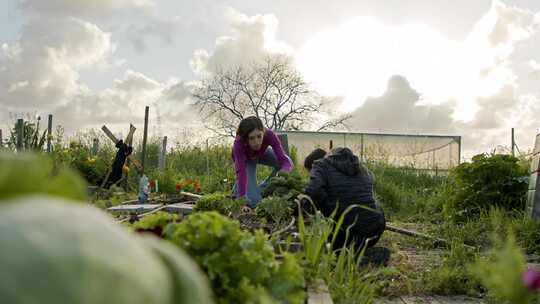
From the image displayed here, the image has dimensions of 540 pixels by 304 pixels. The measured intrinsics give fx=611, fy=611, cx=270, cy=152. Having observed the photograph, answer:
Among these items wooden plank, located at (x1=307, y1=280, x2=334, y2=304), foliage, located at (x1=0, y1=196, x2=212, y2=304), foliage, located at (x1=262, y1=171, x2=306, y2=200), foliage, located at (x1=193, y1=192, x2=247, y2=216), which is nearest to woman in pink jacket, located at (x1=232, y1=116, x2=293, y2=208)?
foliage, located at (x1=262, y1=171, x2=306, y2=200)

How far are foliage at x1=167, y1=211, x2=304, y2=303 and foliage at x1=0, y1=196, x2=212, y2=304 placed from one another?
80cm

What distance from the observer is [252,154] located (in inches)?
314

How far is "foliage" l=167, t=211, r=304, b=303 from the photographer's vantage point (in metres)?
1.52

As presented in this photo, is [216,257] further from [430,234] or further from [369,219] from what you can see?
[430,234]

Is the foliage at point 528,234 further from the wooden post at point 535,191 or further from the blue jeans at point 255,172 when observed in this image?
the blue jeans at point 255,172

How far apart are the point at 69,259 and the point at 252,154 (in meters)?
7.36

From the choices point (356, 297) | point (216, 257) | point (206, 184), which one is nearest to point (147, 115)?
point (206, 184)

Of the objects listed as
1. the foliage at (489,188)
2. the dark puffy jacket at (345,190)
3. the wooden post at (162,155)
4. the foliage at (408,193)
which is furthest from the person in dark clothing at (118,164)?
the dark puffy jacket at (345,190)

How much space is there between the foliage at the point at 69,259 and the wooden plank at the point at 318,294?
4.87 ft

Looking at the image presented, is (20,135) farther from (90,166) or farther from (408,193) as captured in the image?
(408,193)

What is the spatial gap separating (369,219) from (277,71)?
88.3 feet

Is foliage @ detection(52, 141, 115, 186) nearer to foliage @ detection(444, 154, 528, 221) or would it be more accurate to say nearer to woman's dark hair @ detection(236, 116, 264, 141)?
woman's dark hair @ detection(236, 116, 264, 141)

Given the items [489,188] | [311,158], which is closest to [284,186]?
[311,158]

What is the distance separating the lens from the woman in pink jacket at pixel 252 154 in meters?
7.40
